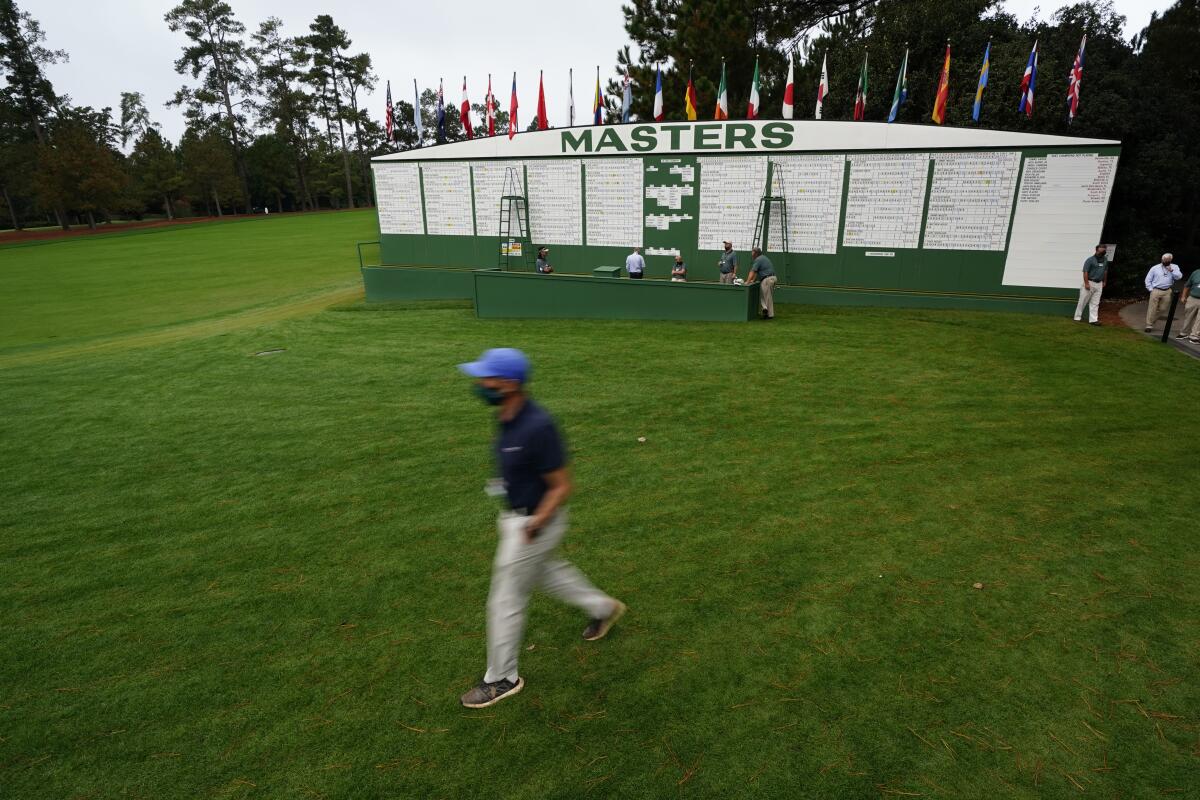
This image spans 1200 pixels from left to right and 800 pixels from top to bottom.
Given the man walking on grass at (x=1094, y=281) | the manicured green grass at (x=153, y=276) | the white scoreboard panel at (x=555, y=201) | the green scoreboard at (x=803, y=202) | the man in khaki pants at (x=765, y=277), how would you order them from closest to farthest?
the man walking on grass at (x=1094, y=281), the man in khaki pants at (x=765, y=277), the green scoreboard at (x=803, y=202), the white scoreboard panel at (x=555, y=201), the manicured green grass at (x=153, y=276)

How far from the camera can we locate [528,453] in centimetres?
354

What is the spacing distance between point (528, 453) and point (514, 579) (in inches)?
28.6

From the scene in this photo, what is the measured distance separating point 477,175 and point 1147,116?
65.3 feet

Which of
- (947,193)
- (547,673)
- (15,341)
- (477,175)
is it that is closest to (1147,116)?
(947,193)

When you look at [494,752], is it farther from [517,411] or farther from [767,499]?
[767,499]

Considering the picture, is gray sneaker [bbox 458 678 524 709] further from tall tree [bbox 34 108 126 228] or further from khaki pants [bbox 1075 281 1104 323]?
tall tree [bbox 34 108 126 228]

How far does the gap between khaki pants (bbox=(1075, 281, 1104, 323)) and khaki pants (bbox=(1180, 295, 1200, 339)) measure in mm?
1455

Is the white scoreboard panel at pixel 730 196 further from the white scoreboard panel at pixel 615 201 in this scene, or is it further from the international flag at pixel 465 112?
the international flag at pixel 465 112

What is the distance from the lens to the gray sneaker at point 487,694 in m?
3.87

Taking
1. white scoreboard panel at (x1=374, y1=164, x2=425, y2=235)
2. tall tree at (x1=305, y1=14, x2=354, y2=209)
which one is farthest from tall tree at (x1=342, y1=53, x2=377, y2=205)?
white scoreboard panel at (x1=374, y1=164, x2=425, y2=235)

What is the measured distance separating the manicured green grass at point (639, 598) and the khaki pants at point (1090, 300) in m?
4.66

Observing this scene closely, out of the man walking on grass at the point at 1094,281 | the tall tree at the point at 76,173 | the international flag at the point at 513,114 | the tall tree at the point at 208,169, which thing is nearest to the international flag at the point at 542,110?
the international flag at the point at 513,114

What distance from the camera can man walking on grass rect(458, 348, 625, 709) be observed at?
3.54 meters

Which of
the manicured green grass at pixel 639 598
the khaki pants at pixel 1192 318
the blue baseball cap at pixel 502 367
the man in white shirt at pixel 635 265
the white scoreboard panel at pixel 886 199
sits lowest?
the manicured green grass at pixel 639 598
